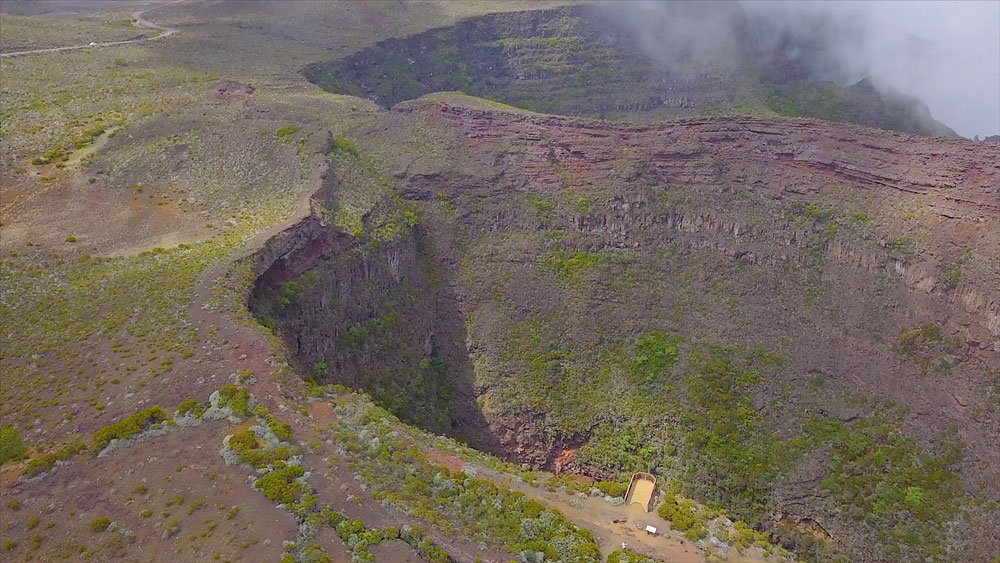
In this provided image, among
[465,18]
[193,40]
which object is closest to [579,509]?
[193,40]

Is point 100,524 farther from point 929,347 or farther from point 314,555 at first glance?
point 929,347

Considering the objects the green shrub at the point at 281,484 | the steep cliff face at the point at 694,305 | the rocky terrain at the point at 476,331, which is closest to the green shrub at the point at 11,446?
the rocky terrain at the point at 476,331

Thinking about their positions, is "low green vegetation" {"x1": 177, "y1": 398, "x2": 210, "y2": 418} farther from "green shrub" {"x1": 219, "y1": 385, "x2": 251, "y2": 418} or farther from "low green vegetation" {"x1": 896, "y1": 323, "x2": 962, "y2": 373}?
"low green vegetation" {"x1": 896, "y1": 323, "x2": 962, "y2": 373}

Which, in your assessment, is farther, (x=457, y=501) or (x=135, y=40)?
(x=135, y=40)

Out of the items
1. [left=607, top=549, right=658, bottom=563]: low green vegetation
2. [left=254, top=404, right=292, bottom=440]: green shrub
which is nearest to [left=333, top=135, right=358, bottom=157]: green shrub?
[left=254, top=404, right=292, bottom=440]: green shrub

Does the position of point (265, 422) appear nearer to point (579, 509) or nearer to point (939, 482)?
point (579, 509)

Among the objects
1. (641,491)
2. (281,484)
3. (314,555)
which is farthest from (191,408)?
(641,491)
